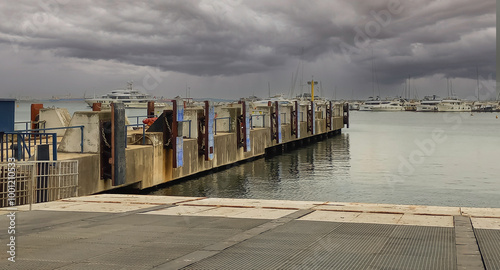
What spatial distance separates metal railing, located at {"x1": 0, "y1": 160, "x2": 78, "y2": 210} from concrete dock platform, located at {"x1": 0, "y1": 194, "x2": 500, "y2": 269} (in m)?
1.46

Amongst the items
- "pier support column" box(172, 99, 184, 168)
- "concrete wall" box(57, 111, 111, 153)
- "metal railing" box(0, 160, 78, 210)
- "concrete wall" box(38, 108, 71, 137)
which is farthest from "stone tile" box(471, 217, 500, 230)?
"concrete wall" box(38, 108, 71, 137)

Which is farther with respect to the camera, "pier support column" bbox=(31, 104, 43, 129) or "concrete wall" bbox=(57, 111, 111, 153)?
"pier support column" bbox=(31, 104, 43, 129)

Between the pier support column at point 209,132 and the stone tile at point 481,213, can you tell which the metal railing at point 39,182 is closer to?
the stone tile at point 481,213

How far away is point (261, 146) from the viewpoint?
140ft

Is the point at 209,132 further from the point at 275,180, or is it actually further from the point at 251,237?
the point at 251,237

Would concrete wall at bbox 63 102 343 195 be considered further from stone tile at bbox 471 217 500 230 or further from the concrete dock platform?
stone tile at bbox 471 217 500 230

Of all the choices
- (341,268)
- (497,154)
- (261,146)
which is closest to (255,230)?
(341,268)

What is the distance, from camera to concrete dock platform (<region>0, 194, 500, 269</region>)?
7742mm

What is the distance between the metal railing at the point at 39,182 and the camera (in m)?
14.9

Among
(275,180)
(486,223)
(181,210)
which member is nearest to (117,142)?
(181,210)

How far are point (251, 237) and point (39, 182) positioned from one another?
927 centimetres

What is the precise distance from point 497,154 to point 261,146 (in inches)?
988

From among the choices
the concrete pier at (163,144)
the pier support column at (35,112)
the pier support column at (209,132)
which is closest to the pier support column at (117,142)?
the concrete pier at (163,144)

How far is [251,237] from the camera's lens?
378 inches
